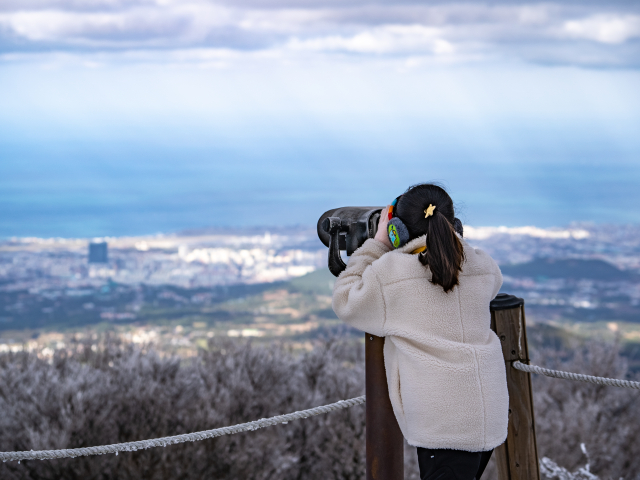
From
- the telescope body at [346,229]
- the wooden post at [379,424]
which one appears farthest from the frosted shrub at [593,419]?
the telescope body at [346,229]

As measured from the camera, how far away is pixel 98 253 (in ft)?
207

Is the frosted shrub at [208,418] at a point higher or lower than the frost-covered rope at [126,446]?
lower

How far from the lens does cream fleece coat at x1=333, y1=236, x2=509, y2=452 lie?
6.44ft

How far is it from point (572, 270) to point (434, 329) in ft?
177

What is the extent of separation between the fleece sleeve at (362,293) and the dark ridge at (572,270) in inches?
1901

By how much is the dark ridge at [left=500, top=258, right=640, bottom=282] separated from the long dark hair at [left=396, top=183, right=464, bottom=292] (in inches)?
1902

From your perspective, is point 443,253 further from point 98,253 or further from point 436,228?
point 98,253

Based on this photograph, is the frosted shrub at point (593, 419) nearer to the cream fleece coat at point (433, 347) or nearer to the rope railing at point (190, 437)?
the rope railing at point (190, 437)

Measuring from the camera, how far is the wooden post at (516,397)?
251 cm

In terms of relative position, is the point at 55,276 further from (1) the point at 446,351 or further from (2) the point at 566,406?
(1) the point at 446,351

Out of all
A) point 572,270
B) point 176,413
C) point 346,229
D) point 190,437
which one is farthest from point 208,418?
point 572,270

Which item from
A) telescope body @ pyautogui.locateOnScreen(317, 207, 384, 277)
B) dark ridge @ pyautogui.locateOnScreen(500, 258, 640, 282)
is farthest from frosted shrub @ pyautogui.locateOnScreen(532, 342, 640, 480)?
dark ridge @ pyautogui.locateOnScreen(500, 258, 640, 282)

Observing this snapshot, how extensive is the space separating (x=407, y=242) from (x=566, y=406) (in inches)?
447

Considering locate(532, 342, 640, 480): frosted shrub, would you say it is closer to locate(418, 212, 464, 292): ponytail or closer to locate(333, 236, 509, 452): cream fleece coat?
locate(333, 236, 509, 452): cream fleece coat
